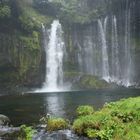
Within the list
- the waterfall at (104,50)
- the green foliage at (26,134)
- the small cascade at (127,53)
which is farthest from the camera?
the waterfall at (104,50)

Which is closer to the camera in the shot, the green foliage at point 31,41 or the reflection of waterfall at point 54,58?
the green foliage at point 31,41

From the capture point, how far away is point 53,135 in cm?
1933

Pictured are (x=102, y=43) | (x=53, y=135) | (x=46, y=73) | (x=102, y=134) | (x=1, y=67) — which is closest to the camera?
(x=102, y=134)

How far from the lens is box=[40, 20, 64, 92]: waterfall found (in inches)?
2574

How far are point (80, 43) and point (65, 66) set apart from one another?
5696 mm

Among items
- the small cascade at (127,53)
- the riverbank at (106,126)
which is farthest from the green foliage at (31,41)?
the riverbank at (106,126)

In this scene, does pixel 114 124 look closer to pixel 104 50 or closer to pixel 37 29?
pixel 37 29

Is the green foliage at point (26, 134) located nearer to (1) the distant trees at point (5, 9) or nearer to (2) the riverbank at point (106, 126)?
(2) the riverbank at point (106, 126)

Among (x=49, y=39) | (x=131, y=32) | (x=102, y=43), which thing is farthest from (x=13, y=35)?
(x=131, y=32)

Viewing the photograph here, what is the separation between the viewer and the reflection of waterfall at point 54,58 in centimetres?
6544

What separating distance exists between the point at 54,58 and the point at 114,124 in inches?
1925

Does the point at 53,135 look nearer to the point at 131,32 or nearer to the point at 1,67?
the point at 1,67

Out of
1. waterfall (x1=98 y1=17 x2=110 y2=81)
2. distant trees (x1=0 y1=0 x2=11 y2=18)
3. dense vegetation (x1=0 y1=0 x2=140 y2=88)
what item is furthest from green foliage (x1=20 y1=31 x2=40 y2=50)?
waterfall (x1=98 y1=17 x2=110 y2=81)

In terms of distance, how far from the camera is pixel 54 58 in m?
66.8
